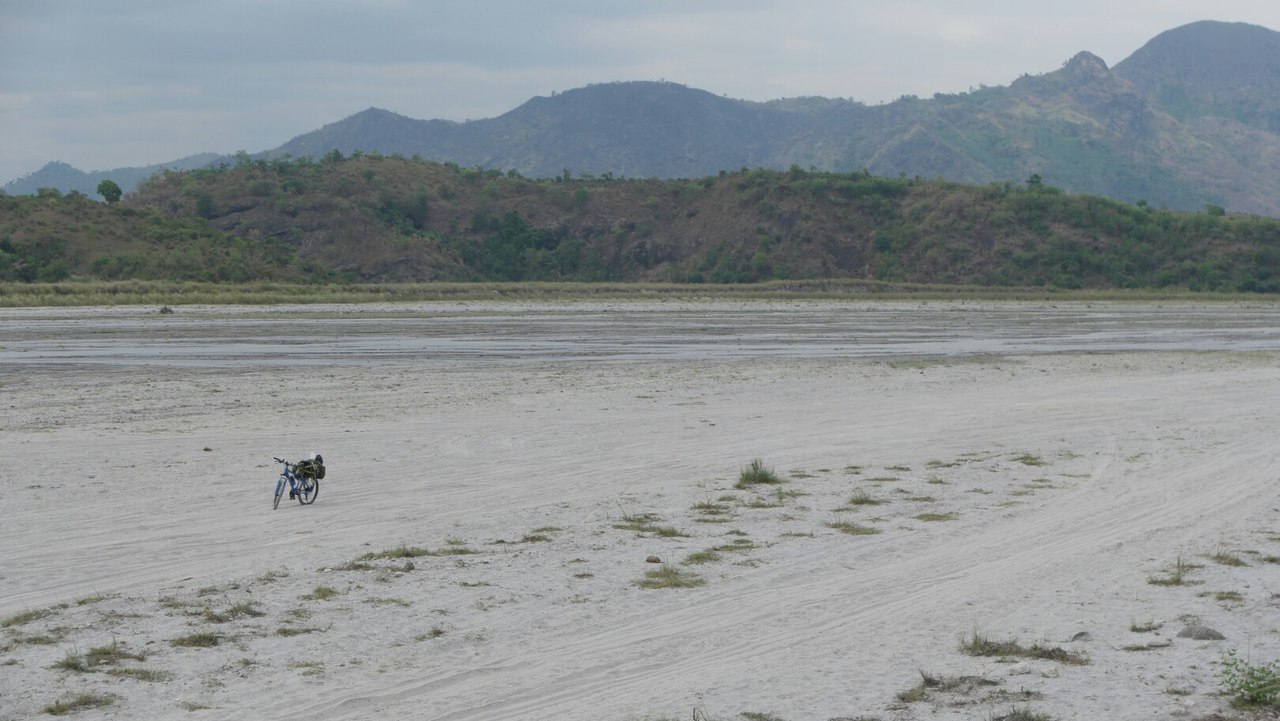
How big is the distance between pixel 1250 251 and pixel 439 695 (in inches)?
4188

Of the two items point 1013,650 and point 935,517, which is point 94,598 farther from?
point 935,517

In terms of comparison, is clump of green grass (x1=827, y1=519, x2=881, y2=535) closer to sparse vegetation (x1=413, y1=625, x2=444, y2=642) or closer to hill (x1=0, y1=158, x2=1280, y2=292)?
sparse vegetation (x1=413, y1=625, x2=444, y2=642)

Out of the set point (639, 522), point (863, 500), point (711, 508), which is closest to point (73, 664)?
point (639, 522)

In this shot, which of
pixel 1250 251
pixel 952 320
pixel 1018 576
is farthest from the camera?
pixel 1250 251

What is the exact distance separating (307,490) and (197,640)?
482 centimetres

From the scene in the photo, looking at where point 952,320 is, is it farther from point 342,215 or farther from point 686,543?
point 342,215

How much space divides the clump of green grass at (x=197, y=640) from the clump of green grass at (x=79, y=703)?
0.97m

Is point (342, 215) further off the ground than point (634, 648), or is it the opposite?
point (342, 215)

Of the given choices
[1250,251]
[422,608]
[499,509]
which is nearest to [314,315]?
[499,509]

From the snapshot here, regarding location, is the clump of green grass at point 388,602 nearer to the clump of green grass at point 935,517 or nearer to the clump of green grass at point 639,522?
the clump of green grass at point 639,522

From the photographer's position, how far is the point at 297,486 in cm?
1280

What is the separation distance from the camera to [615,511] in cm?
1288

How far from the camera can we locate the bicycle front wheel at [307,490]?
12867mm

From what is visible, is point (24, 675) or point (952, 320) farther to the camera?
point (952, 320)
